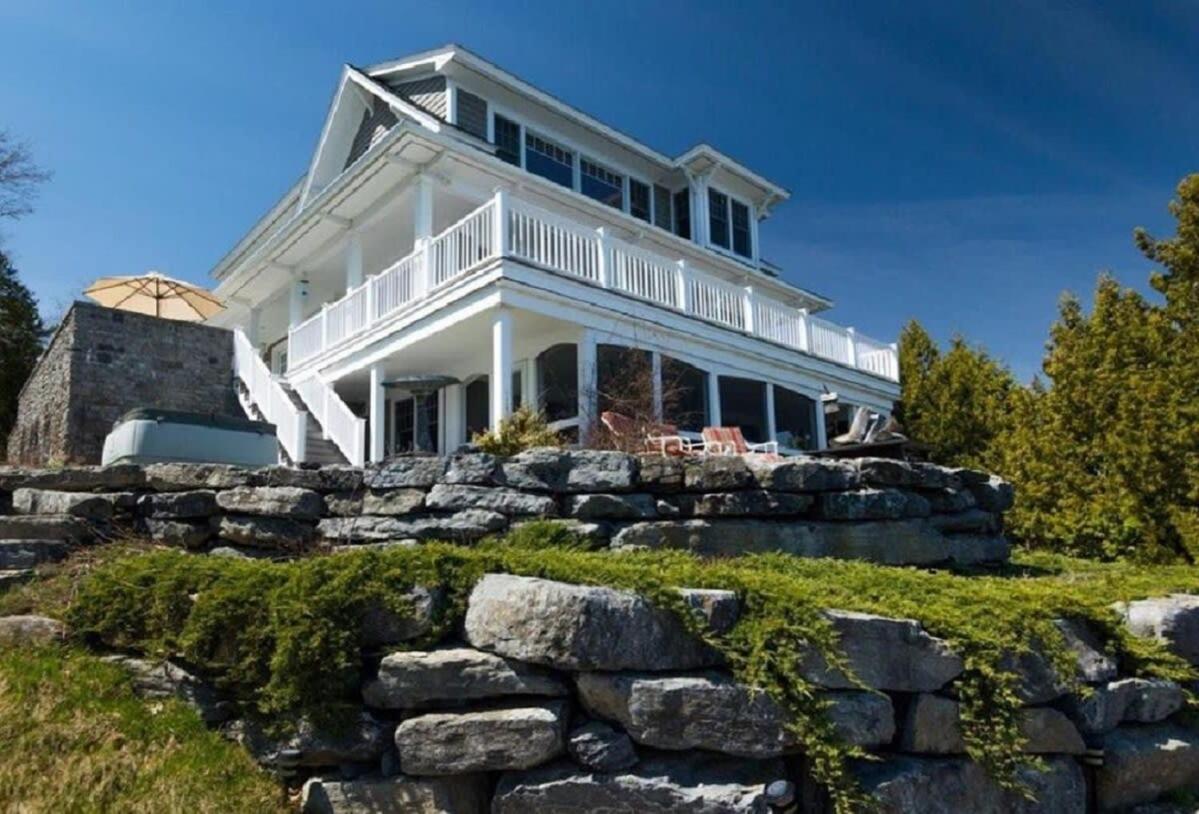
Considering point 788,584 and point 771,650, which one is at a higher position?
point 788,584

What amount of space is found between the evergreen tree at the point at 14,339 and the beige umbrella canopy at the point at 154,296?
3.87m

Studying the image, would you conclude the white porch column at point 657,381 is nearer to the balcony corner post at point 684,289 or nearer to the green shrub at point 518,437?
the balcony corner post at point 684,289

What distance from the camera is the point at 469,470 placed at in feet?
18.0

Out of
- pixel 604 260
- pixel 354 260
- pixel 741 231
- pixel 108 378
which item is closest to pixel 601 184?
pixel 741 231

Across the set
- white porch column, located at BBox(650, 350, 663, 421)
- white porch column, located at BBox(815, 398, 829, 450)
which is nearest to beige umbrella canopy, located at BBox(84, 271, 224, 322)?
white porch column, located at BBox(650, 350, 663, 421)

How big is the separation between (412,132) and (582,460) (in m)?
6.74

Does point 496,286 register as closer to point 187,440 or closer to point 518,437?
point 518,437

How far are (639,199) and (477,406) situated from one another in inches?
245

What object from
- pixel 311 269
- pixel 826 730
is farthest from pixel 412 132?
pixel 826 730

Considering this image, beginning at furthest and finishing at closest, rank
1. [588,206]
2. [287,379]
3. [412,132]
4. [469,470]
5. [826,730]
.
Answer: [588,206], [287,379], [412,132], [469,470], [826,730]

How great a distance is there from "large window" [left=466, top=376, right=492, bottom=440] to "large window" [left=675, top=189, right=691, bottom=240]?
659cm

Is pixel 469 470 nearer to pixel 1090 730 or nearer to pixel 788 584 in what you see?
pixel 788 584

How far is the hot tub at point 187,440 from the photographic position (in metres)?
6.52

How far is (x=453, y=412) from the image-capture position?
12.3 m
